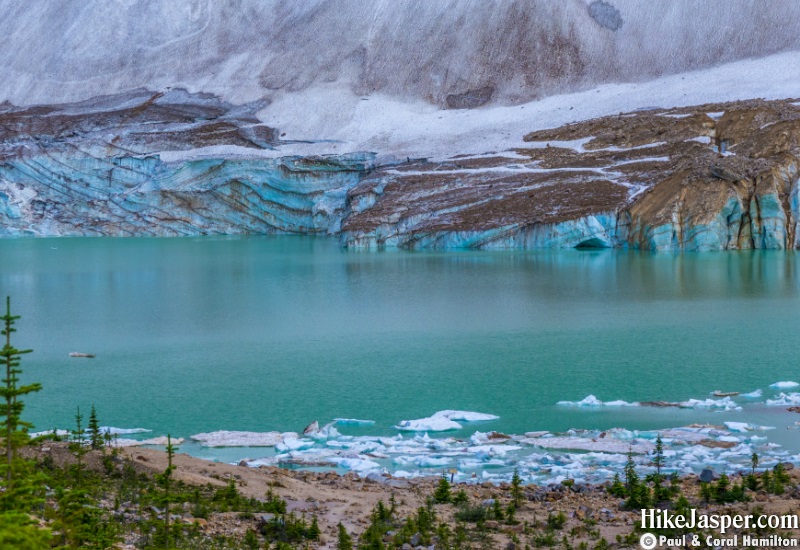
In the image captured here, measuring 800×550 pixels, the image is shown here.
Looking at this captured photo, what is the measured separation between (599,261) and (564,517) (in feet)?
101

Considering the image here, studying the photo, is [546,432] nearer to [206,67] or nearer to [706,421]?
[706,421]

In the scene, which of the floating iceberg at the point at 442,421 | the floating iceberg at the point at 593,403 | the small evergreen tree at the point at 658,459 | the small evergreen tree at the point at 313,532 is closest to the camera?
the small evergreen tree at the point at 313,532

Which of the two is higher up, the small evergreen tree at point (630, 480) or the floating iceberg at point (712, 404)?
the small evergreen tree at point (630, 480)

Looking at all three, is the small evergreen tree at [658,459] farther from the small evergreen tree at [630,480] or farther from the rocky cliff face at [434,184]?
the rocky cliff face at [434,184]

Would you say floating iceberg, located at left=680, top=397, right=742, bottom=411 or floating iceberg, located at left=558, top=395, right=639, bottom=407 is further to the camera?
floating iceberg, located at left=558, top=395, right=639, bottom=407

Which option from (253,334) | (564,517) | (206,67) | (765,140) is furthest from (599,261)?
(206,67)

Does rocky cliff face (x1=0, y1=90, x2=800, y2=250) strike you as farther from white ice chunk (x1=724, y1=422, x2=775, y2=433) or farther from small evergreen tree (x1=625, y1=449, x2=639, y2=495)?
small evergreen tree (x1=625, y1=449, x2=639, y2=495)

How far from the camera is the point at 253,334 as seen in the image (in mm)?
21766

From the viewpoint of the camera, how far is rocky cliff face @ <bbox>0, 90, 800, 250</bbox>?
42.1 m

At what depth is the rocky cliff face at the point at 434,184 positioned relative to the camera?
42094 millimetres

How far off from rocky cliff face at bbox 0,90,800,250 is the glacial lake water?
19.0 ft

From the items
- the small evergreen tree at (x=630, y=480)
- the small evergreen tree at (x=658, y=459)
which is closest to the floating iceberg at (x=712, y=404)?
the small evergreen tree at (x=658, y=459)

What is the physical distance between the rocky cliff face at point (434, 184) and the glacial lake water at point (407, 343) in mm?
5803

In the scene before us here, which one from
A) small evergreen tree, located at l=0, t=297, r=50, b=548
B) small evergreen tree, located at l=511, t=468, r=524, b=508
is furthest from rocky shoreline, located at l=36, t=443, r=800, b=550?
small evergreen tree, located at l=0, t=297, r=50, b=548
